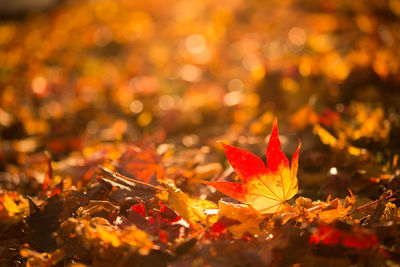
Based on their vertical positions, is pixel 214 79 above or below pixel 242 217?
below

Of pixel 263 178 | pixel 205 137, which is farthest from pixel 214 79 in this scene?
pixel 263 178

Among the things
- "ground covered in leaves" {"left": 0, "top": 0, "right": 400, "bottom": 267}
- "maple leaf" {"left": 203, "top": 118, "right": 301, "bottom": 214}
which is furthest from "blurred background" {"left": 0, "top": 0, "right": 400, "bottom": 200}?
"maple leaf" {"left": 203, "top": 118, "right": 301, "bottom": 214}

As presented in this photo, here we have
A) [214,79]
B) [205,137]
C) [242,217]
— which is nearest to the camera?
[242,217]

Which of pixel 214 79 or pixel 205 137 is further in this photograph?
pixel 214 79

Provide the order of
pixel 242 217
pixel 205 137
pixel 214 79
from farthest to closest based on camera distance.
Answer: pixel 214 79, pixel 205 137, pixel 242 217

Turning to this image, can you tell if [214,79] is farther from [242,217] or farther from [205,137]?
[242,217]

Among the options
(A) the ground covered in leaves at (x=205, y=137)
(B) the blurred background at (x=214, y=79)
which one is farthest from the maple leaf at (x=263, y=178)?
(B) the blurred background at (x=214, y=79)

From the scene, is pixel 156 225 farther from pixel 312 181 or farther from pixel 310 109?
pixel 310 109

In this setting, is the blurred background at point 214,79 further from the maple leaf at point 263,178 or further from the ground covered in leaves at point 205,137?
the maple leaf at point 263,178
